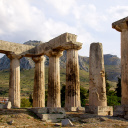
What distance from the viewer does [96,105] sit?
2442 centimetres

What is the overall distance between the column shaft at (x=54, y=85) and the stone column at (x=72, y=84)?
2.56m

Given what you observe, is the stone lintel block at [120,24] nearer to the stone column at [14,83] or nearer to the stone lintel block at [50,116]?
the stone lintel block at [50,116]

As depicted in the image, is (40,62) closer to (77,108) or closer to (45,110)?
(77,108)

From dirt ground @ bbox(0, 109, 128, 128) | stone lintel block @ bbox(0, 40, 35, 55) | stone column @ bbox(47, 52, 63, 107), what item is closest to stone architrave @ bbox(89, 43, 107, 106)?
dirt ground @ bbox(0, 109, 128, 128)

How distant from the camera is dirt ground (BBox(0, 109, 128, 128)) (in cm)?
1870

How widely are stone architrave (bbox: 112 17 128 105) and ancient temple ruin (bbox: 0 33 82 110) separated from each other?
738cm

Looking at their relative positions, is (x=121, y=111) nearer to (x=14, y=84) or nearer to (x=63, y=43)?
(x=63, y=43)

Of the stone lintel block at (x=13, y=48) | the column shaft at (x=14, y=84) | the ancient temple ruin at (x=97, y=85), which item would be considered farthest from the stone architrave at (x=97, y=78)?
the stone lintel block at (x=13, y=48)

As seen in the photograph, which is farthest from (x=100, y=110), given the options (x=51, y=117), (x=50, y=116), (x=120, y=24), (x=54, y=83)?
(x=120, y=24)

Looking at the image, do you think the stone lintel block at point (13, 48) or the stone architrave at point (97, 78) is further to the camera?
the stone lintel block at point (13, 48)

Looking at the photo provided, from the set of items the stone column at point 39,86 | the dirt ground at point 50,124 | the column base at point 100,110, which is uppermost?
the stone column at point 39,86

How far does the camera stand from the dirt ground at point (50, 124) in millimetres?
18703

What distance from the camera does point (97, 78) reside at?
25.1m

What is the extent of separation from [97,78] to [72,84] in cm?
463
